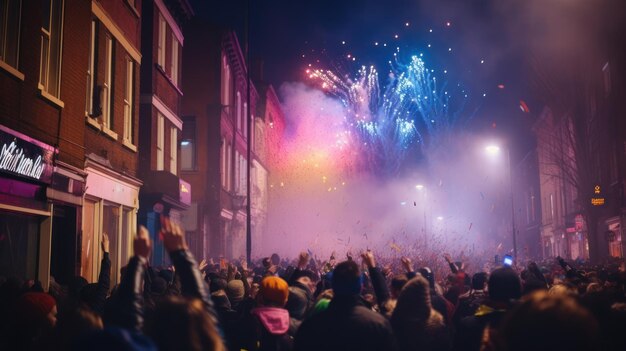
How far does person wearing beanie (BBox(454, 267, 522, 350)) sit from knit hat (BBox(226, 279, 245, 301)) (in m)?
4.10

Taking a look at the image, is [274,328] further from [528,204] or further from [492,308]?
[528,204]

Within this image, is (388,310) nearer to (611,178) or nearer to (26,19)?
(26,19)

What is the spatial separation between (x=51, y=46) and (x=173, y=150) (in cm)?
1288

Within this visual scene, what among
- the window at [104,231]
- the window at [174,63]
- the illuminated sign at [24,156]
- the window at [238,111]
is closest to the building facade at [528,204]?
the window at [238,111]

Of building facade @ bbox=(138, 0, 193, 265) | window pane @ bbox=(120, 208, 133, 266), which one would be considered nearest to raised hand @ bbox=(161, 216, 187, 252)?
window pane @ bbox=(120, 208, 133, 266)

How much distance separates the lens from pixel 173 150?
2708 centimetres

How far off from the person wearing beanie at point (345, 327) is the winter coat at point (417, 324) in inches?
38.9

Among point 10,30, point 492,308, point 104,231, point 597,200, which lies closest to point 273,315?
point 492,308

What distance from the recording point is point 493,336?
3623 millimetres

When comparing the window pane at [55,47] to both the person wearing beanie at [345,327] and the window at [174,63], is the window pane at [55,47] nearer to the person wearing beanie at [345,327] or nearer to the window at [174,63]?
the person wearing beanie at [345,327]

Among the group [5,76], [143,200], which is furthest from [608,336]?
[143,200]

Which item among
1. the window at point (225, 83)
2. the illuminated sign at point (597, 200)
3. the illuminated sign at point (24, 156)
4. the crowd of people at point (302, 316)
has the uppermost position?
the window at point (225, 83)

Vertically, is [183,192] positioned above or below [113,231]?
above

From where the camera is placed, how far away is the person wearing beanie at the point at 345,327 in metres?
4.61
